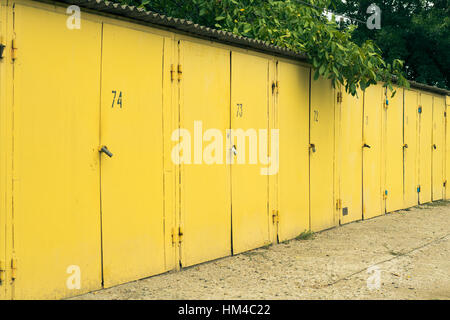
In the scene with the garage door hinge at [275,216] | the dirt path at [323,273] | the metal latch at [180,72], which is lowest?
the dirt path at [323,273]

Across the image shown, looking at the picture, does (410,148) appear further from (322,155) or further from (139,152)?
(139,152)

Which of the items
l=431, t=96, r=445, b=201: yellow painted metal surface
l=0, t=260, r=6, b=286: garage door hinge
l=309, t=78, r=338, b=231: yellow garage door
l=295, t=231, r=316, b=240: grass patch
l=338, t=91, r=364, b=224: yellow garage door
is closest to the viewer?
l=0, t=260, r=6, b=286: garage door hinge

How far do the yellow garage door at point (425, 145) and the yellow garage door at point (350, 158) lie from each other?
316cm

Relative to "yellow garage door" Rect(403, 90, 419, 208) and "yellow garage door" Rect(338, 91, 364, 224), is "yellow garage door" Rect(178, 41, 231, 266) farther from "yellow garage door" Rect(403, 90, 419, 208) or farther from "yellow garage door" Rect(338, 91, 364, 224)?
"yellow garage door" Rect(403, 90, 419, 208)

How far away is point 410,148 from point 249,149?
596 centimetres

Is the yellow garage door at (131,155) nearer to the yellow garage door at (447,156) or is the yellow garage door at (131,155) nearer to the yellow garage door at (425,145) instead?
the yellow garage door at (425,145)

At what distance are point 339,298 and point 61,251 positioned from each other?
2533 mm

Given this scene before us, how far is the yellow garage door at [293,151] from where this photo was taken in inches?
283

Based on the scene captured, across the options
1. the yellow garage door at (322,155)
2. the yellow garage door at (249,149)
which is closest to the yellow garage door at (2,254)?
the yellow garage door at (249,149)

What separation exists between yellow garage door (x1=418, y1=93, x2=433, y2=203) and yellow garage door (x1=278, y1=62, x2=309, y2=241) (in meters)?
5.08

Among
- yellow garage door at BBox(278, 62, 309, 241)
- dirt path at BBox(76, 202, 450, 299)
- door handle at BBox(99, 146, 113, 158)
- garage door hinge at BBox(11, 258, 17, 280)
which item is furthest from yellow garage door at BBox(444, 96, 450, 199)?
garage door hinge at BBox(11, 258, 17, 280)

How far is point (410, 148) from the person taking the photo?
11188 millimetres

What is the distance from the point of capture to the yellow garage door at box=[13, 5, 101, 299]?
4.07m
